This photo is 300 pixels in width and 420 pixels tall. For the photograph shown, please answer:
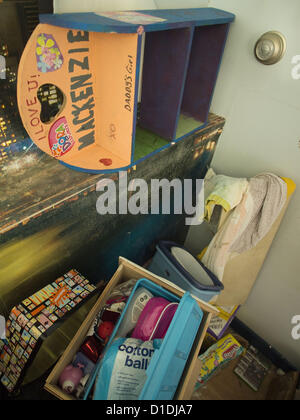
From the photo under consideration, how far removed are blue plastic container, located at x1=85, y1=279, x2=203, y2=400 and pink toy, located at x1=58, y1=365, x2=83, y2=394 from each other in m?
0.08

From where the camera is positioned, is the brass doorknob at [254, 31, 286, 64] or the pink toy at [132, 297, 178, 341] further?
the brass doorknob at [254, 31, 286, 64]

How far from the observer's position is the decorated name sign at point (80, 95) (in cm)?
85

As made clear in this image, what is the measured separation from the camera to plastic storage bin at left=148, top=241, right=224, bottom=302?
62.3 inches

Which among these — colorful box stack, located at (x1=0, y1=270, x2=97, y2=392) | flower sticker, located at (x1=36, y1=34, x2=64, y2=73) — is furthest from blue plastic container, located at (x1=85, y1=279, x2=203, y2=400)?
flower sticker, located at (x1=36, y1=34, x2=64, y2=73)

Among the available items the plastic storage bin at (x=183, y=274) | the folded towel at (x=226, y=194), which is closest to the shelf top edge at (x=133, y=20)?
the folded towel at (x=226, y=194)

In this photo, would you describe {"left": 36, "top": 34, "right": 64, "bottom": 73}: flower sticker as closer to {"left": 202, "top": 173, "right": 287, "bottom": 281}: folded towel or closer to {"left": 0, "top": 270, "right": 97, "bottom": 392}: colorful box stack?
{"left": 0, "top": 270, "right": 97, "bottom": 392}: colorful box stack

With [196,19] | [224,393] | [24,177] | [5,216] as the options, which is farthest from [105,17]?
[224,393]

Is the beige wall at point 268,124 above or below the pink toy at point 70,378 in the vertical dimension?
above

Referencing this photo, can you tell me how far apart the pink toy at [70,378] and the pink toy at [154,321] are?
261 millimetres

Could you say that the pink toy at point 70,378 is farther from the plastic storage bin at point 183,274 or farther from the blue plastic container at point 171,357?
the plastic storage bin at point 183,274

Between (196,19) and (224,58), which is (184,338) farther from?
(224,58)

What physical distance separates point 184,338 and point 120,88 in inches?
38.0

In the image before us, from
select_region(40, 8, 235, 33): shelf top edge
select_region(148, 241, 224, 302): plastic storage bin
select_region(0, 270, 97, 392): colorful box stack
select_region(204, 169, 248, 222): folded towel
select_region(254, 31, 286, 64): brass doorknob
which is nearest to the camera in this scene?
select_region(40, 8, 235, 33): shelf top edge

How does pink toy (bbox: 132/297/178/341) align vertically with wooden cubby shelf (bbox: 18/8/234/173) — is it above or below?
below
